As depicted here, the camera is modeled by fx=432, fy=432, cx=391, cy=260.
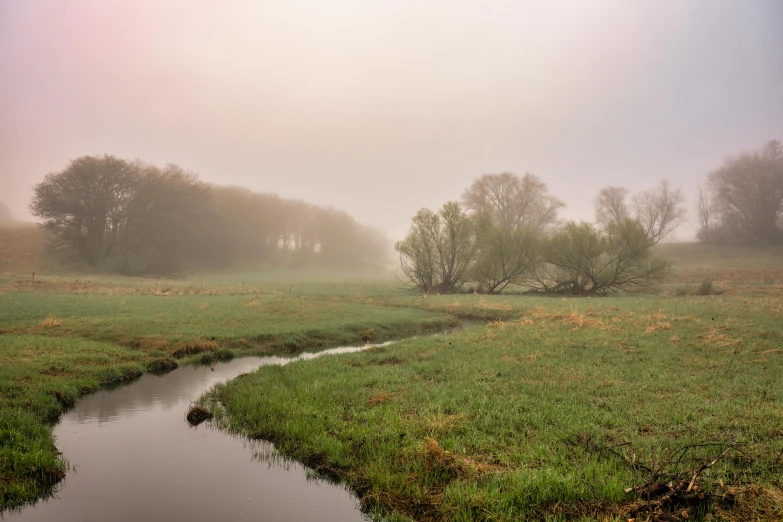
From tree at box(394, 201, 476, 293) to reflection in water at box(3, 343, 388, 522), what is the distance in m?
39.5

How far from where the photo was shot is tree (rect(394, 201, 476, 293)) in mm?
49250

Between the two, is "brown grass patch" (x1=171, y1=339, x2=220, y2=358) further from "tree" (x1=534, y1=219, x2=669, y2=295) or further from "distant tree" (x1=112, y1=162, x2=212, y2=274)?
"distant tree" (x1=112, y1=162, x2=212, y2=274)

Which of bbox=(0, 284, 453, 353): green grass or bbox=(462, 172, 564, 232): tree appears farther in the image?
bbox=(462, 172, 564, 232): tree

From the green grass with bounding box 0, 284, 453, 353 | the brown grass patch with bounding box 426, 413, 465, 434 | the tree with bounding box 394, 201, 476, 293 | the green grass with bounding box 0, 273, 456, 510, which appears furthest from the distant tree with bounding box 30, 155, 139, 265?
the brown grass patch with bounding box 426, 413, 465, 434

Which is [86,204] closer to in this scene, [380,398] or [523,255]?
[523,255]

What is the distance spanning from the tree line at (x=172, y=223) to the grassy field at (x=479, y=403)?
5194 cm

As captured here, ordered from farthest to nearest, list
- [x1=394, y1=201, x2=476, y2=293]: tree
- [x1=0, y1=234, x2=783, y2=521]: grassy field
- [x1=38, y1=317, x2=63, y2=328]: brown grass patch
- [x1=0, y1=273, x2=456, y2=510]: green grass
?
[x1=394, y1=201, x2=476, y2=293]: tree < [x1=38, y1=317, x2=63, y2=328]: brown grass patch < [x1=0, y1=273, x2=456, y2=510]: green grass < [x1=0, y1=234, x2=783, y2=521]: grassy field

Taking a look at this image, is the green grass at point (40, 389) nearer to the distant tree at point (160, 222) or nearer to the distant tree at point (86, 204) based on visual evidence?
the distant tree at point (160, 222)

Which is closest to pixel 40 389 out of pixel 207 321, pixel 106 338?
pixel 106 338

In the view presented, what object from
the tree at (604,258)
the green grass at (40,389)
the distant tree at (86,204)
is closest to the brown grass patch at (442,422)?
the green grass at (40,389)

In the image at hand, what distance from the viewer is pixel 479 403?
408 inches

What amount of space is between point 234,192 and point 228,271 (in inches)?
1189

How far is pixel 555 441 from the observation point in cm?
813

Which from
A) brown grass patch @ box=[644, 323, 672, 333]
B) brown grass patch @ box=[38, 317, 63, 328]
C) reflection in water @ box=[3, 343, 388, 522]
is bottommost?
reflection in water @ box=[3, 343, 388, 522]
